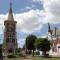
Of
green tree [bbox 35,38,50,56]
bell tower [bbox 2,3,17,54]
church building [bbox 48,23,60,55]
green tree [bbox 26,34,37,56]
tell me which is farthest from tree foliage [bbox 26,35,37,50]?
bell tower [bbox 2,3,17,54]

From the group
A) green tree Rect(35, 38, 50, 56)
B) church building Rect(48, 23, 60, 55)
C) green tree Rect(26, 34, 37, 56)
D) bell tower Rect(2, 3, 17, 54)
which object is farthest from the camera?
bell tower Rect(2, 3, 17, 54)

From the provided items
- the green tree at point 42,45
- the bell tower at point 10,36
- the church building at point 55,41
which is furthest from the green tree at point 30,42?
the bell tower at point 10,36

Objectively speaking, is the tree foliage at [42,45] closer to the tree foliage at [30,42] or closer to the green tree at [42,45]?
the green tree at [42,45]

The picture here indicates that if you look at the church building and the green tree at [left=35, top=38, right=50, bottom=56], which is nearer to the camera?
the green tree at [left=35, top=38, right=50, bottom=56]

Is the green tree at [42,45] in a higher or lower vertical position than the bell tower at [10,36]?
lower

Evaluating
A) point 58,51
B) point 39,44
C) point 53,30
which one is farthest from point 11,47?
point 39,44

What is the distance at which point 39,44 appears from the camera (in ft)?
250

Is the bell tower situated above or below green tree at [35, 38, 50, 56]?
above

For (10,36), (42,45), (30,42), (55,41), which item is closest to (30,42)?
(30,42)

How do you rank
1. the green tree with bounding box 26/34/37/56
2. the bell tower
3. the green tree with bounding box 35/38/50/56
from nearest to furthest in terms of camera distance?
the green tree with bounding box 35/38/50/56
the green tree with bounding box 26/34/37/56
the bell tower

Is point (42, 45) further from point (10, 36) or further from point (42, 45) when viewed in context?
point (10, 36)

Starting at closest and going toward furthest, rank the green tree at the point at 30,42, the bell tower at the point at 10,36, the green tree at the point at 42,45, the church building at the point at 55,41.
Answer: the green tree at the point at 42,45 < the green tree at the point at 30,42 < the church building at the point at 55,41 < the bell tower at the point at 10,36

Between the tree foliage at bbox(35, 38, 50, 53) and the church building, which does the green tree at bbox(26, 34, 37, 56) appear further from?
the tree foliage at bbox(35, 38, 50, 53)

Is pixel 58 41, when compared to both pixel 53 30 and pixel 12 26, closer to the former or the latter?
pixel 53 30
